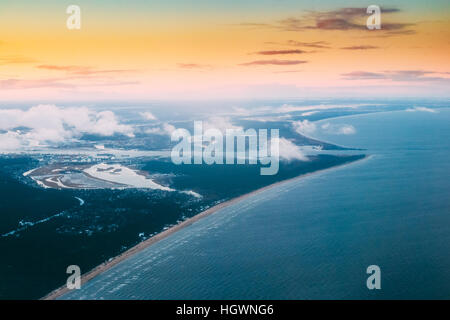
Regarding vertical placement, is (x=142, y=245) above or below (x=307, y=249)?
above

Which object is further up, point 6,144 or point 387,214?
point 6,144

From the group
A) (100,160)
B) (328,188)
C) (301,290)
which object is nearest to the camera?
(301,290)

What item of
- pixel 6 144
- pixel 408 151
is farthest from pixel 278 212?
pixel 6 144

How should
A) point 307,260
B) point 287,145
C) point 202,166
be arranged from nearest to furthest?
point 307,260
point 202,166
point 287,145

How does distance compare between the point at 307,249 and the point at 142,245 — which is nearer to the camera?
the point at 307,249

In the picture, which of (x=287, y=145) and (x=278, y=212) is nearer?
(x=278, y=212)

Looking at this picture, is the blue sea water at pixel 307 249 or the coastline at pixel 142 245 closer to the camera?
the blue sea water at pixel 307 249

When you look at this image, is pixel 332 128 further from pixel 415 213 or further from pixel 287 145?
pixel 415 213

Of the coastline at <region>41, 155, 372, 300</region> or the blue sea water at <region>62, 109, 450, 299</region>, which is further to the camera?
the coastline at <region>41, 155, 372, 300</region>
